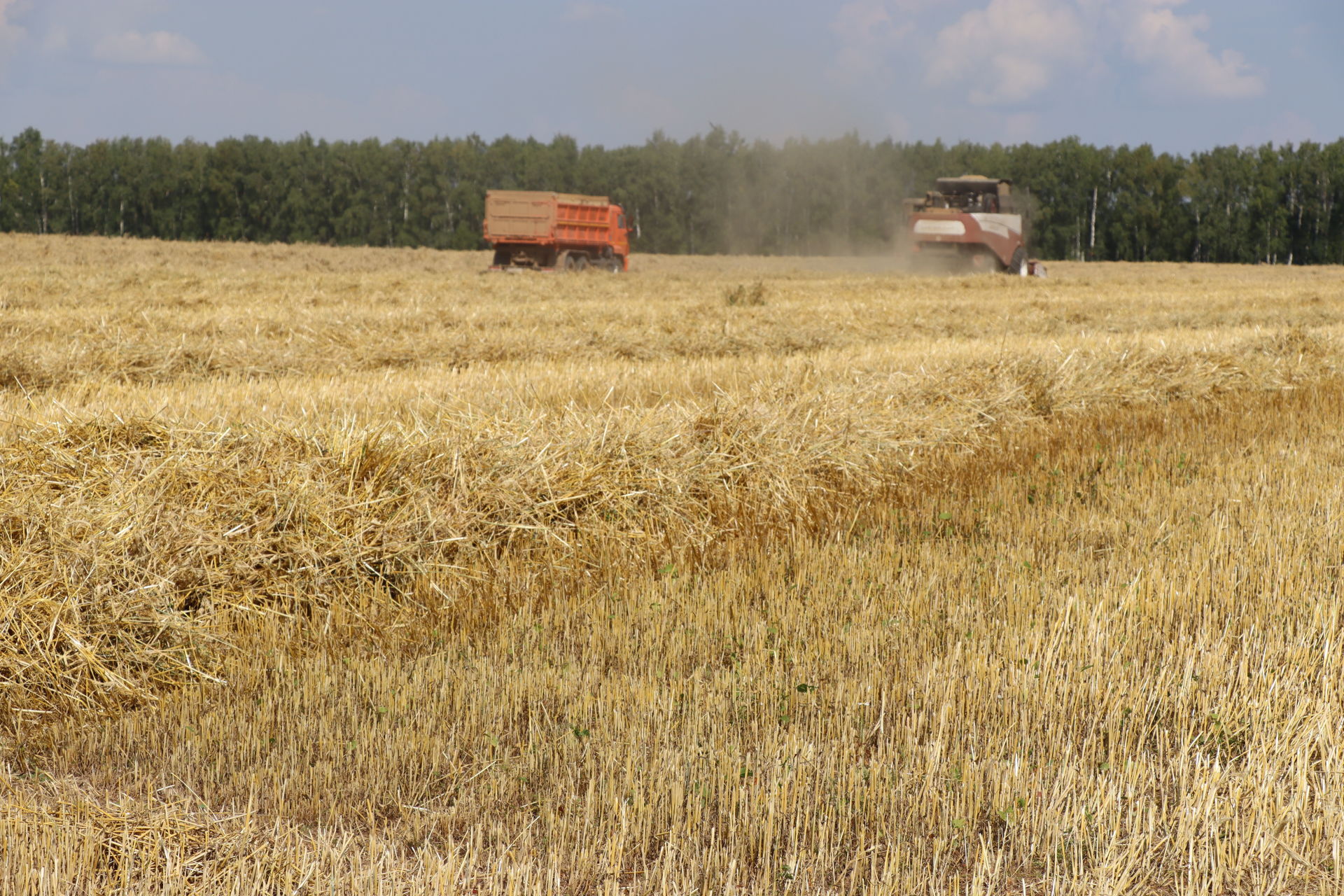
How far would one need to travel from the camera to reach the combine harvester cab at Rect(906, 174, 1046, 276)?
93.4 feet

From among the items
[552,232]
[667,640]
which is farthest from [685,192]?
[667,640]

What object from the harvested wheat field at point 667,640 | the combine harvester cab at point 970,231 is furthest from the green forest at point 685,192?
the harvested wheat field at point 667,640

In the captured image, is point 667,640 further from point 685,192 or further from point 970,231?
point 685,192

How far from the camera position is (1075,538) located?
532cm

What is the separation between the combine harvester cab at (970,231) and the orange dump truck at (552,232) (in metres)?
8.26

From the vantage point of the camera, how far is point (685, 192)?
259ft

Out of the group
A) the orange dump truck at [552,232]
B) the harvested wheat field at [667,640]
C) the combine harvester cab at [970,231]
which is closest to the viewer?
the harvested wheat field at [667,640]

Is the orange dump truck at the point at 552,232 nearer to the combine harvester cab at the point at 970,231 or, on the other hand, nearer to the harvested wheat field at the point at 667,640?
the combine harvester cab at the point at 970,231

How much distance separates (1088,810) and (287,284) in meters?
17.0

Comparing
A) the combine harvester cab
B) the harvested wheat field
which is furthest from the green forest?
the harvested wheat field

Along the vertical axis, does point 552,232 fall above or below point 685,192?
below

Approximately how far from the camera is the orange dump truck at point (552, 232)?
92.5 ft

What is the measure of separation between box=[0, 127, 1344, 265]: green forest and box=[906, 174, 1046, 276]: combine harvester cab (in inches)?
1341

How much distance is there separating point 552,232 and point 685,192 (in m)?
52.4
